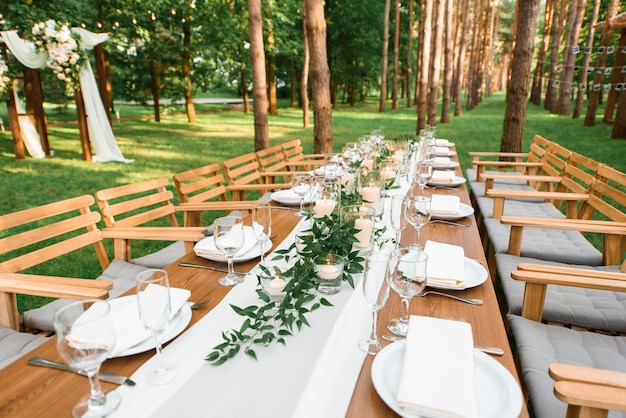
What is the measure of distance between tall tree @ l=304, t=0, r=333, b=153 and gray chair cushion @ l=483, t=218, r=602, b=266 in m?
4.16

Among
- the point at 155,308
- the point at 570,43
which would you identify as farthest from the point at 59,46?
the point at 570,43

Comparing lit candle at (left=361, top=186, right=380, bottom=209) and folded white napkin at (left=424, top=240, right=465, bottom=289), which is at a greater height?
lit candle at (left=361, top=186, right=380, bottom=209)

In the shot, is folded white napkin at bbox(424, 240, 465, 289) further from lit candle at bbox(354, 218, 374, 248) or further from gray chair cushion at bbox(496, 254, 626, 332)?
gray chair cushion at bbox(496, 254, 626, 332)

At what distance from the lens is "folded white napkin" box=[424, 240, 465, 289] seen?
167cm

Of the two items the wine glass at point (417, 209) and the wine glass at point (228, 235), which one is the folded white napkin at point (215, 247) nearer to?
the wine glass at point (228, 235)

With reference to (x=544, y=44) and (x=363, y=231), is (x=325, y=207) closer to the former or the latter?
(x=363, y=231)

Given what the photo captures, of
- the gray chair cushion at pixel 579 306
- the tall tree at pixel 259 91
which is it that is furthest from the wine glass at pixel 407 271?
the tall tree at pixel 259 91

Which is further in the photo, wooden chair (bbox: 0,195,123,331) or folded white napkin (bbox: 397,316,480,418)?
wooden chair (bbox: 0,195,123,331)

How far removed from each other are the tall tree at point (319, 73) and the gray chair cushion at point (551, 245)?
13.6 feet

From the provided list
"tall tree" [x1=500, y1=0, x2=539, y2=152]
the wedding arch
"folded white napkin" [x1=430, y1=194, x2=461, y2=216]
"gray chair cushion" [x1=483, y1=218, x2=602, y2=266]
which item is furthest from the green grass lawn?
"gray chair cushion" [x1=483, y1=218, x2=602, y2=266]

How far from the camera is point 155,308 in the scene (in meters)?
1.15

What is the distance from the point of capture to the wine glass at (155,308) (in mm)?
1146

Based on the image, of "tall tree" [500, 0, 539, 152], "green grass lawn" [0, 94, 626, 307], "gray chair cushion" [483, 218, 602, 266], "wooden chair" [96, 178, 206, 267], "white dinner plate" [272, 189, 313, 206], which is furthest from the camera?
"green grass lawn" [0, 94, 626, 307]

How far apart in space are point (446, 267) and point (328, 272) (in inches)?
20.9
